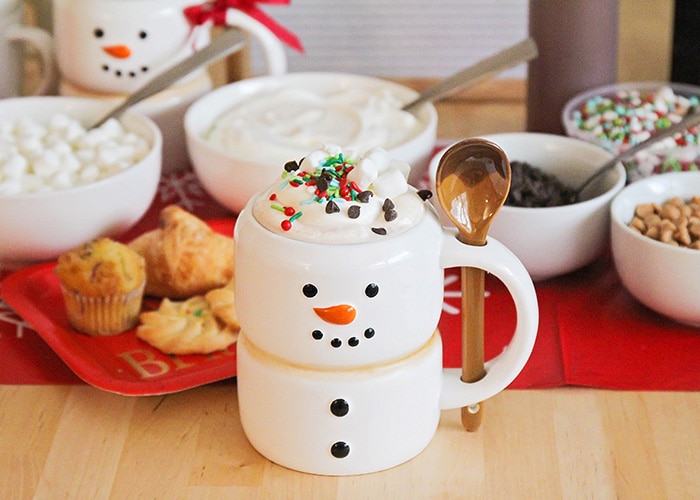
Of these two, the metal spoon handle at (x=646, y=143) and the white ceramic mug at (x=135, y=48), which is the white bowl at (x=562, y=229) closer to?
the metal spoon handle at (x=646, y=143)

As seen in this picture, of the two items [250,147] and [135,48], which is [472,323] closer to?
[250,147]

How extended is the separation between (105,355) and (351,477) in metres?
0.30

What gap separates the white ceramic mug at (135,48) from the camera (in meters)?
1.32

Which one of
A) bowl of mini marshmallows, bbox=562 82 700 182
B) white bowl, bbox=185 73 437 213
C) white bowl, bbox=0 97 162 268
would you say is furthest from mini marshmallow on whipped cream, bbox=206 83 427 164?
bowl of mini marshmallows, bbox=562 82 700 182

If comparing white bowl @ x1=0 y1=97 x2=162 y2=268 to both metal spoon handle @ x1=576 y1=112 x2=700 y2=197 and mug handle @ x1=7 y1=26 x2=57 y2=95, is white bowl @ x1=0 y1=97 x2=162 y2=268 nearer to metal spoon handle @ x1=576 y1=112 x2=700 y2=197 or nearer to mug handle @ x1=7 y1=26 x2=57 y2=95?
mug handle @ x1=7 y1=26 x2=57 y2=95

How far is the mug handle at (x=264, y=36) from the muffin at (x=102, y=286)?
441mm

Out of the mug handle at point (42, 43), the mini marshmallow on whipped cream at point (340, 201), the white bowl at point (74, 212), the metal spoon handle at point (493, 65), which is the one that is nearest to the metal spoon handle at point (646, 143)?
the metal spoon handle at point (493, 65)

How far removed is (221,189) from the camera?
48.9 inches

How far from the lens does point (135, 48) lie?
1.34 metres

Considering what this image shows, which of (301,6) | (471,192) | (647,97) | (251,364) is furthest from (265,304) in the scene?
(301,6)

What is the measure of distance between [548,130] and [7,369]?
76 cm

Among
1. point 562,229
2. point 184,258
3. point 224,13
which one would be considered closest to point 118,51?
point 224,13

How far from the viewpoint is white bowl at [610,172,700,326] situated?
3.32 ft

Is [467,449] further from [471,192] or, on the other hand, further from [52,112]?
[52,112]
